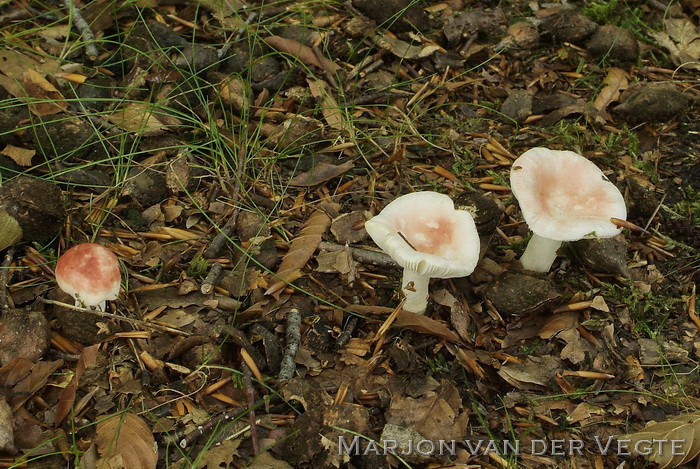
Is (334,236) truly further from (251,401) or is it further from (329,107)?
(251,401)

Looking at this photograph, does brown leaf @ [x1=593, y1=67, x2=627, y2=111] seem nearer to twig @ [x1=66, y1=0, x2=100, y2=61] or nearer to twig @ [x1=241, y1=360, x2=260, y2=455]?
twig @ [x1=241, y1=360, x2=260, y2=455]

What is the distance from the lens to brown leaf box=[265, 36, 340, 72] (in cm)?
414

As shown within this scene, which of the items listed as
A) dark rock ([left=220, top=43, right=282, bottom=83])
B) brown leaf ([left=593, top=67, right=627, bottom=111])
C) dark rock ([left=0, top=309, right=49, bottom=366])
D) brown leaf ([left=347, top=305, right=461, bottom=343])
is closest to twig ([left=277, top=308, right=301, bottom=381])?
brown leaf ([left=347, top=305, right=461, bottom=343])

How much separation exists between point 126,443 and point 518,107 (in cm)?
308

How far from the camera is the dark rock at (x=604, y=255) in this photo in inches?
130

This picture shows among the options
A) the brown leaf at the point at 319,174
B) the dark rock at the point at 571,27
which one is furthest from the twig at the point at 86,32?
the dark rock at the point at 571,27

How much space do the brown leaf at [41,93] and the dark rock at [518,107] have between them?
111 inches

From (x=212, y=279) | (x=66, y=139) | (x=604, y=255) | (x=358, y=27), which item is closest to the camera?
(x=212, y=279)

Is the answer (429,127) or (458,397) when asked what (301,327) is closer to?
(458,397)

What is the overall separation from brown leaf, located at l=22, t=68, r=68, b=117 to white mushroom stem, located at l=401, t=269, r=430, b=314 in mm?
2355

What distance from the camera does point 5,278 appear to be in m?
3.04

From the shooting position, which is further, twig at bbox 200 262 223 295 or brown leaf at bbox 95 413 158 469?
twig at bbox 200 262 223 295

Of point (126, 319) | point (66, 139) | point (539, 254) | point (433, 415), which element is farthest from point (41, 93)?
point (539, 254)

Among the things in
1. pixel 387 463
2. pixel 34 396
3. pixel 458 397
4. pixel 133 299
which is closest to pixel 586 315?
pixel 458 397
